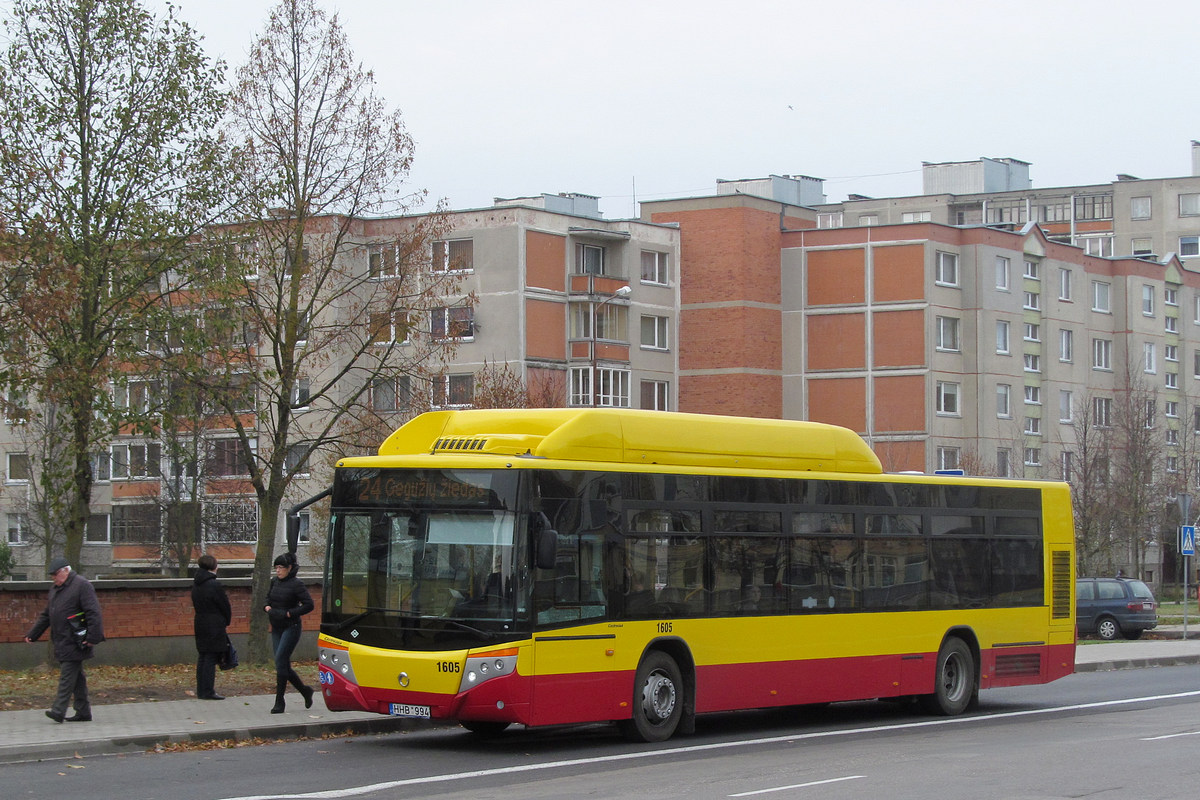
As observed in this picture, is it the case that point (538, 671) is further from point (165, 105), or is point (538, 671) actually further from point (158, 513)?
point (158, 513)

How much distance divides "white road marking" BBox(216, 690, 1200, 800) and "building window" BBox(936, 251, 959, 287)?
54.0 meters

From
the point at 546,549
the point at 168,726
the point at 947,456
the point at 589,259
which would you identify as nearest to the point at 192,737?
the point at 168,726

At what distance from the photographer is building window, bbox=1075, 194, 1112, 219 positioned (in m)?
122

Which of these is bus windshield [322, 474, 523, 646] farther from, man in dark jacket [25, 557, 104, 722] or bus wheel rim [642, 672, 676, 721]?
man in dark jacket [25, 557, 104, 722]

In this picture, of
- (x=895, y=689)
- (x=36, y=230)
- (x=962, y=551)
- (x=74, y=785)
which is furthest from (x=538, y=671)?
(x=36, y=230)

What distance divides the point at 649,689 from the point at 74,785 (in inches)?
217

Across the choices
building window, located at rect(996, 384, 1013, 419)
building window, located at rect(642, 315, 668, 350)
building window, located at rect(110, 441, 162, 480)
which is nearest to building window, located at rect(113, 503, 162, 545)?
building window, located at rect(110, 441, 162, 480)

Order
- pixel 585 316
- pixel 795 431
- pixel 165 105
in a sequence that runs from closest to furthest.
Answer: pixel 795 431 < pixel 165 105 < pixel 585 316

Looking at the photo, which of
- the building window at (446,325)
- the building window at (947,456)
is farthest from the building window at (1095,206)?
the building window at (446,325)

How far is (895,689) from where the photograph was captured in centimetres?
1814

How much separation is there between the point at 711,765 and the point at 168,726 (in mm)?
5498

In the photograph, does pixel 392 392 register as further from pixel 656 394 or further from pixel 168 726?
pixel 656 394

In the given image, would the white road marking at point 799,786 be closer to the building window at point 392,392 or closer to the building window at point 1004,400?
the building window at point 392,392

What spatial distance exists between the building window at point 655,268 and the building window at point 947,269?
41.8ft
